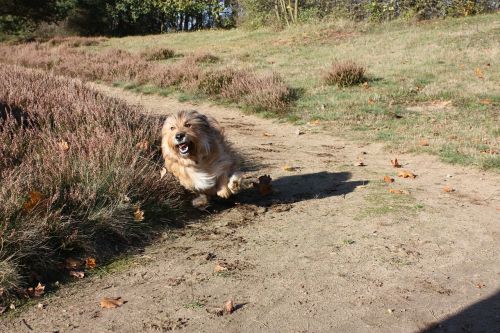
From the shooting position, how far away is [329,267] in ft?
13.1

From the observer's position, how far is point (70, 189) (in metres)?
4.67

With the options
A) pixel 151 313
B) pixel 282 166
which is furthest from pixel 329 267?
pixel 282 166

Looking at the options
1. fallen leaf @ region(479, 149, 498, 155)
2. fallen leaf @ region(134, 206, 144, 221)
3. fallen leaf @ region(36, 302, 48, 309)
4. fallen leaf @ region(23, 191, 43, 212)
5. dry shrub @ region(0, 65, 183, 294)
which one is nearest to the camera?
fallen leaf @ region(36, 302, 48, 309)

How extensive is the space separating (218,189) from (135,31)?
39.9 m

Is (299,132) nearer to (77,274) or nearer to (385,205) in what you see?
(385,205)

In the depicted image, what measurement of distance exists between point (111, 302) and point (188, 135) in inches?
77.2

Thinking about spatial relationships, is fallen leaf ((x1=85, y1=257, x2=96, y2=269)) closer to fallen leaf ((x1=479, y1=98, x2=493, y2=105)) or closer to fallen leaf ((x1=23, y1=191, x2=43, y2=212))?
fallen leaf ((x1=23, y1=191, x2=43, y2=212))

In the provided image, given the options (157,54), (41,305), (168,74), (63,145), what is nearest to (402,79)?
(168,74)

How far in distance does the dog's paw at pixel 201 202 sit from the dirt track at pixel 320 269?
20cm

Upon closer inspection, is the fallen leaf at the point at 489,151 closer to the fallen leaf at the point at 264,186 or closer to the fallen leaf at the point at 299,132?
the fallen leaf at the point at 299,132

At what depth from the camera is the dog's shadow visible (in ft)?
18.6

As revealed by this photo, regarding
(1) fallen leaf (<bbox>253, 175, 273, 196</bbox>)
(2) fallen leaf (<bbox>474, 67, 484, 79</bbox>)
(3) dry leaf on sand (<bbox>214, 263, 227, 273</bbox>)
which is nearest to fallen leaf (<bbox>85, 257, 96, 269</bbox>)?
(3) dry leaf on sand (<bbox>214, 263, 227, 273</bbox>)

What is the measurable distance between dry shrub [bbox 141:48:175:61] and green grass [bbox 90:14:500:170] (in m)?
2.17

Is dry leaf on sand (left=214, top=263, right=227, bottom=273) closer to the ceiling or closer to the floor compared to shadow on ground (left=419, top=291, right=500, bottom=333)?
closer to the ceiling
